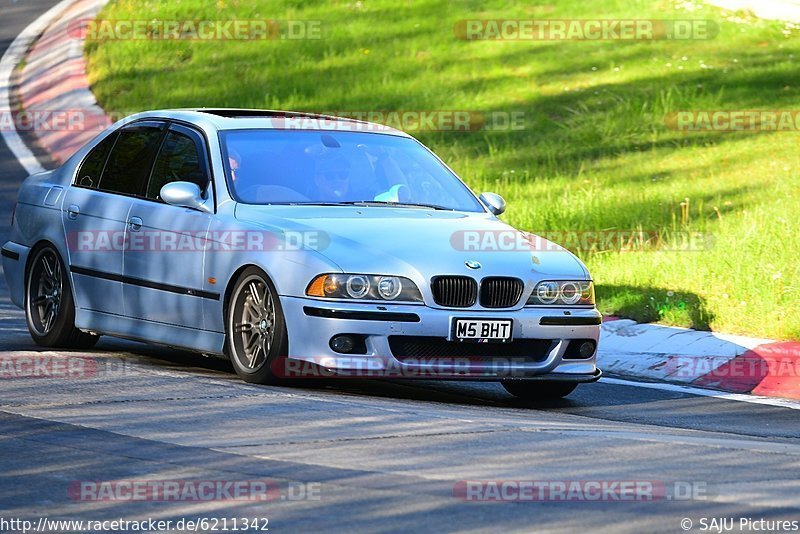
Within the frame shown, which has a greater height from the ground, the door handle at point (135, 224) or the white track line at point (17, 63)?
the white track line at point (17, 63)

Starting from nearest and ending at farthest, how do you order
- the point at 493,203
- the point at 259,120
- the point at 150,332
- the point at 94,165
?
the point at 150,332 → the point at 259,120 → the point at 493,203 → the point at 94,165

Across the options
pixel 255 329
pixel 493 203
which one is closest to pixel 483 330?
pixel 255 329

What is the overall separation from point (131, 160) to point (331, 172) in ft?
4.68

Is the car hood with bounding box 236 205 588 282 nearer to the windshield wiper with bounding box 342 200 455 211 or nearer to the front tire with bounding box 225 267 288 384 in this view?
the windshield wiper with bounding box 342 200 455 211

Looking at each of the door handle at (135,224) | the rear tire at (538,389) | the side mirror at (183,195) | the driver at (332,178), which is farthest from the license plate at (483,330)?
the door handle at (135,224)

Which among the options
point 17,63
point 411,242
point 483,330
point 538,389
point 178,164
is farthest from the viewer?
point 17,63

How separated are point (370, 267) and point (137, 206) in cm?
203

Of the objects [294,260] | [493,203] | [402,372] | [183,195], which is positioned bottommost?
[402,372]

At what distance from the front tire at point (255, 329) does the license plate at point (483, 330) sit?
3.09 feet

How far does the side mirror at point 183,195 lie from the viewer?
9.35 m

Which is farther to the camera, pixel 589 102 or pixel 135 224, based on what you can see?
pixel 589 102

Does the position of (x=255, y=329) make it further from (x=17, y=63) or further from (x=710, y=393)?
(x=17, y=63)

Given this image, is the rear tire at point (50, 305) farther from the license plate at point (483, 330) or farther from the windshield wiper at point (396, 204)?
the license plate at point (483, 330)

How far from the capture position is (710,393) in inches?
395
